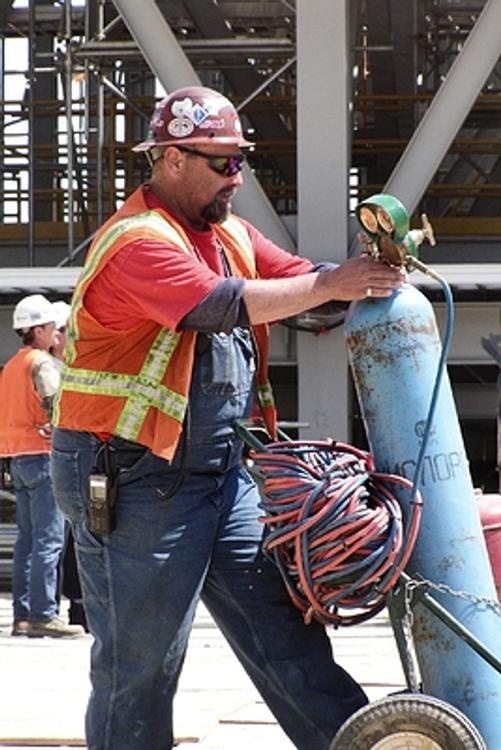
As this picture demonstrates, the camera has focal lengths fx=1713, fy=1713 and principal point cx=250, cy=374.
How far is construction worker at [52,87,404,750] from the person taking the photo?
4105 millimetres

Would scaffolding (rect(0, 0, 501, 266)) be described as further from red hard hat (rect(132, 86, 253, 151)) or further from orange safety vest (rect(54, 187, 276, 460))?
orange safety vest (rect(54, 187, 276, 460))

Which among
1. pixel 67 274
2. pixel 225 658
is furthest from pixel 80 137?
pixel 225 658

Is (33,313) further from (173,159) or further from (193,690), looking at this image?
(173,159)

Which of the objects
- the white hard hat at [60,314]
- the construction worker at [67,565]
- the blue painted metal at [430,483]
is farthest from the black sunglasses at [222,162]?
the white hard hat at [60,314]

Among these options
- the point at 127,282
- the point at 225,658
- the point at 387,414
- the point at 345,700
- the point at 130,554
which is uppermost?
the point at 127,282

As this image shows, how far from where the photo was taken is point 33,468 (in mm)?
9242

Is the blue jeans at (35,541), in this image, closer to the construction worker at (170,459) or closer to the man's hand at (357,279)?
the construction worker at (170,459)

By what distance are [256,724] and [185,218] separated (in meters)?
1.99

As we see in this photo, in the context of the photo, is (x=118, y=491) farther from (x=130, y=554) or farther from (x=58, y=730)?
(x=58, y=730)

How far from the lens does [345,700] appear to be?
4.36 meters

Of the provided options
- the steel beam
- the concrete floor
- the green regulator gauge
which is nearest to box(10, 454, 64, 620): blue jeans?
the concrete floor

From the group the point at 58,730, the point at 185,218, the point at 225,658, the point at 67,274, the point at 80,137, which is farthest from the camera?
the point at 80,137

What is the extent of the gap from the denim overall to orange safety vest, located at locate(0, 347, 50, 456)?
4901 mm

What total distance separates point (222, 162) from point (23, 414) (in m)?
5.25
